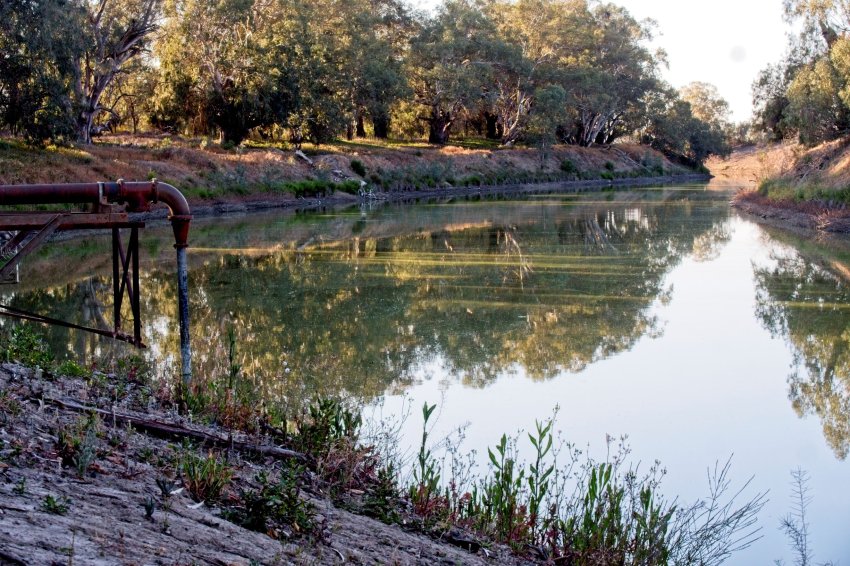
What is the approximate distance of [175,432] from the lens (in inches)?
222

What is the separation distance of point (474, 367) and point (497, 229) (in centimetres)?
1698

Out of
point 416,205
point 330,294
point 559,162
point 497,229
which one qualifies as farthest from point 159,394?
point 559,162

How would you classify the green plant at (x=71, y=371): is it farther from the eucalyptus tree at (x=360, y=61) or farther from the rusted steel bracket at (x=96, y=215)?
the eucalyptus tree at (x=360, y=61)

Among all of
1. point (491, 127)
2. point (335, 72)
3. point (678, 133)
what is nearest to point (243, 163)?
point (335, 72)

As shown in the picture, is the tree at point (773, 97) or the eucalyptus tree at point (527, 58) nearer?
the tree at point (773, 97)

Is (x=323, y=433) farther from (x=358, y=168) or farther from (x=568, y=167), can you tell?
(x=568, y=167)

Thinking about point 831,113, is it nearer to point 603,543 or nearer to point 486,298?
point 486,298

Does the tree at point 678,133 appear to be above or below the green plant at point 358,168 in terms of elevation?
above

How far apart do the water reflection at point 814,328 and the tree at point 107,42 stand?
2563 centimetres

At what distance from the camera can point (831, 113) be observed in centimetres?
3338

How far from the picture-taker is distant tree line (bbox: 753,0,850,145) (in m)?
31.4

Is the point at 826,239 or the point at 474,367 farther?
the point at 826,239

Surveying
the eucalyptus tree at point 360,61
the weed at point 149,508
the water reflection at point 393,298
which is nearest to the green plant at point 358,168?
the eucalyptus tree at point 360,61

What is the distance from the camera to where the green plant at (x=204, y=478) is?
4.52 metres
